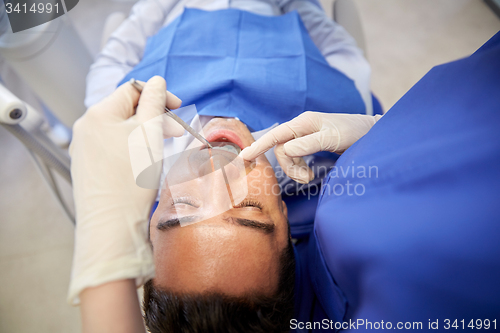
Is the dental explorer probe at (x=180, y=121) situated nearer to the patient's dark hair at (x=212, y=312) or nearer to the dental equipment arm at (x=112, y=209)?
the dental equipment arm at (x=112, y=209)

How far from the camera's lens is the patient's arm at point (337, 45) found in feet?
3.33

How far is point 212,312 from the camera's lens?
1.89ft

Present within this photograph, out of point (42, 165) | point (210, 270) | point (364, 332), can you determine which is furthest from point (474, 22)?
point (42, 165)

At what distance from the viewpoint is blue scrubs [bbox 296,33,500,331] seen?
0.35m

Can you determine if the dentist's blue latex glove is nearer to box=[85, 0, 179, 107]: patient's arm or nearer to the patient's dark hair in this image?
the patient's dark hair

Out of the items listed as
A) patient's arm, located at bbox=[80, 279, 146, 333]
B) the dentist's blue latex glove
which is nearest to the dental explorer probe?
the dentist's blue latex glove

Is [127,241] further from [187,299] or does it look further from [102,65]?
[102,65]

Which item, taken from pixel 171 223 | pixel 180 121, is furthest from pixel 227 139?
pixel 171 223

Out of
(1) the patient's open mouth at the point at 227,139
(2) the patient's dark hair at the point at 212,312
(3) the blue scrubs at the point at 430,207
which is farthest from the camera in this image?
(1) the patient's open mouth at the point at 227,139

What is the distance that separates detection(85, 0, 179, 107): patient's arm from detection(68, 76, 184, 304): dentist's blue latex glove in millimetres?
550

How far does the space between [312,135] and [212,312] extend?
0.49m

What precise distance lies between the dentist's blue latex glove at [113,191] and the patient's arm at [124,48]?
1.80ft

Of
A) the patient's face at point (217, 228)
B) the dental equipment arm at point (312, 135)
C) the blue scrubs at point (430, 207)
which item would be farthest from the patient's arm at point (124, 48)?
the blue scrubs at point (430, 207)

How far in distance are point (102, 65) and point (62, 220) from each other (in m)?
0.68
